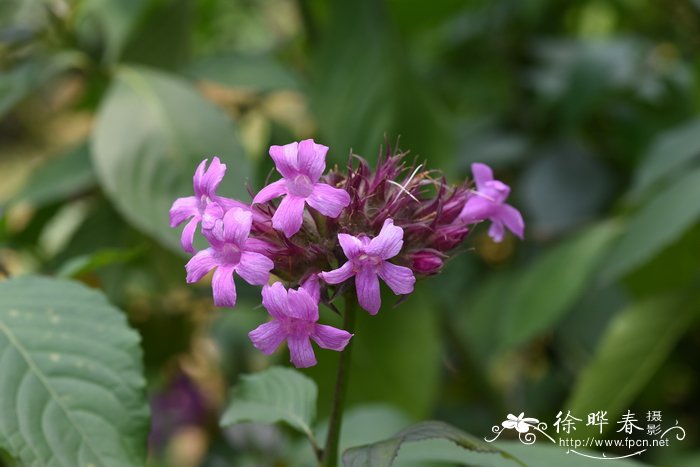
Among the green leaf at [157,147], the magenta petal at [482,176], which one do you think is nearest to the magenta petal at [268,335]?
the magenta petal at [482,176]

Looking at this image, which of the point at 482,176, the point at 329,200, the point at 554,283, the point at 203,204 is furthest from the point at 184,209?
the point at 554,283

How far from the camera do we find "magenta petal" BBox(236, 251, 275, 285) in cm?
55

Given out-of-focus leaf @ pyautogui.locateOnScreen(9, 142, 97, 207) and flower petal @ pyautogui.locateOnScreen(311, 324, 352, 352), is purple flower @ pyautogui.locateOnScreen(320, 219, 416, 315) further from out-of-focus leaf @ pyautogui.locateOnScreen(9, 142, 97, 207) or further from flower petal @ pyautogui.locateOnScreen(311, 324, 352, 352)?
out-of-focus leaf @ pyautogui.locateOnScreen(9, 142, 97, 207)

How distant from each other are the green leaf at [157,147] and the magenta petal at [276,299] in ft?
1.39

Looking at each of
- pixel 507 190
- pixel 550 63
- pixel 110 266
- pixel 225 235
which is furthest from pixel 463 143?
pixel 225 235

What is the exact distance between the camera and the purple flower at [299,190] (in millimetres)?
552

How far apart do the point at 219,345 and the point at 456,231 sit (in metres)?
1.08

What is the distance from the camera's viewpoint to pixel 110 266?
48.6 inches

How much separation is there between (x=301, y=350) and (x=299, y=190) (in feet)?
0.33

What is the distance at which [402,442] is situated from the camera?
1.84ft

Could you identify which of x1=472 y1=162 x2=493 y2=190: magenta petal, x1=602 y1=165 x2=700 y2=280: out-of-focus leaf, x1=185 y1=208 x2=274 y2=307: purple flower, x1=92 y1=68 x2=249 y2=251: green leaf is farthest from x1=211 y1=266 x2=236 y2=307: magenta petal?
x1=602 y1=165 x2=700 y2=280: out-of-focus leaf

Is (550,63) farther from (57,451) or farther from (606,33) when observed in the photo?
(57,451)

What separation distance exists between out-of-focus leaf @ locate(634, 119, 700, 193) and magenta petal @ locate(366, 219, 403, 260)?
2.40 feet

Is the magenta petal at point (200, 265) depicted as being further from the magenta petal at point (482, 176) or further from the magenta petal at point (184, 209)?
the magenta petal at point (482, 176)
